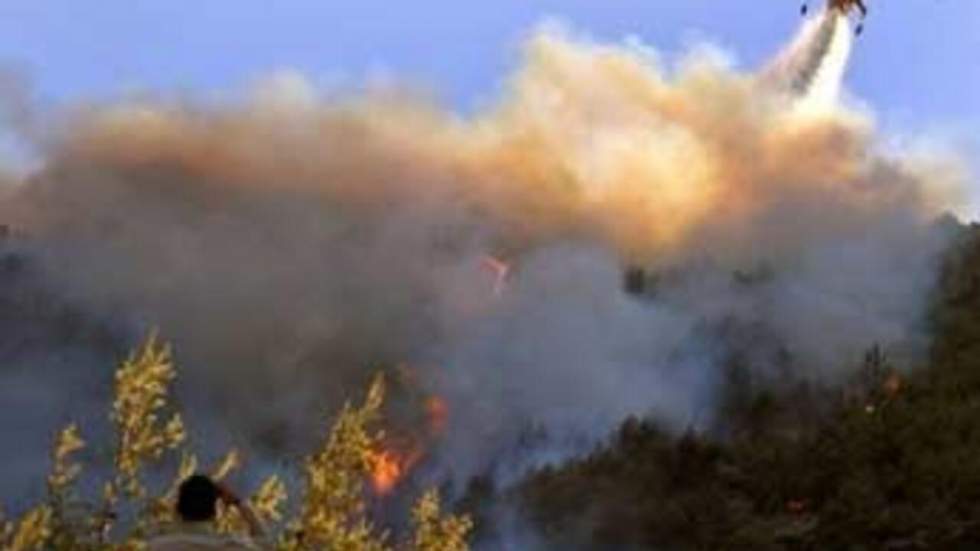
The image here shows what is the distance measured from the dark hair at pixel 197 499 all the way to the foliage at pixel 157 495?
0.25 metres

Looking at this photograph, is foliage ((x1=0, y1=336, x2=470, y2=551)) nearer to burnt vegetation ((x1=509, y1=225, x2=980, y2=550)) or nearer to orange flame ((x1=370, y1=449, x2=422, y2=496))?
burnt vegetation ((x1=509, y1=225, x2=980, y2=550))

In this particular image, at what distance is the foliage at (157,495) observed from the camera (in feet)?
36.7

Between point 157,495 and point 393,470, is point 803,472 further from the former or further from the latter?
point 157,495

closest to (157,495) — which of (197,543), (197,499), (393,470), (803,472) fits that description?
(197,499)

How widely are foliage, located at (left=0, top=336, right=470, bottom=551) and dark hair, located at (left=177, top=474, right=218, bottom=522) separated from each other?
249 millimetres

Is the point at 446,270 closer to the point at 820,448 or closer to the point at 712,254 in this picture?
the point at 712,254

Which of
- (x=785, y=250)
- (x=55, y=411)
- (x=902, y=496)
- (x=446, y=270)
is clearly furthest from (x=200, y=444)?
(x=902, y=496)

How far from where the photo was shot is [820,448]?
66.4 m

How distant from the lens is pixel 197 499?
36.2ft

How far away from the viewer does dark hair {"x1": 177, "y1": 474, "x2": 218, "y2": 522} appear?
434 inches

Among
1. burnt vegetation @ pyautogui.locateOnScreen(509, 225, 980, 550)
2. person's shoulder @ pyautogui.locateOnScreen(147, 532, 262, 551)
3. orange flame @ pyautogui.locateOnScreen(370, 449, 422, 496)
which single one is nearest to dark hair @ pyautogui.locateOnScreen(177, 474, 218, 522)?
person's shoulder @ pyautogui.locateOnScreen(147, 532, 262, 551)

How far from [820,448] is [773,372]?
15.2 metres

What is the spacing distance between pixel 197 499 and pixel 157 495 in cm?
110

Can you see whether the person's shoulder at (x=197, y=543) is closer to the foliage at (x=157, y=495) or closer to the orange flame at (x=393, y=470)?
the foliage at (x=157, y=495)
